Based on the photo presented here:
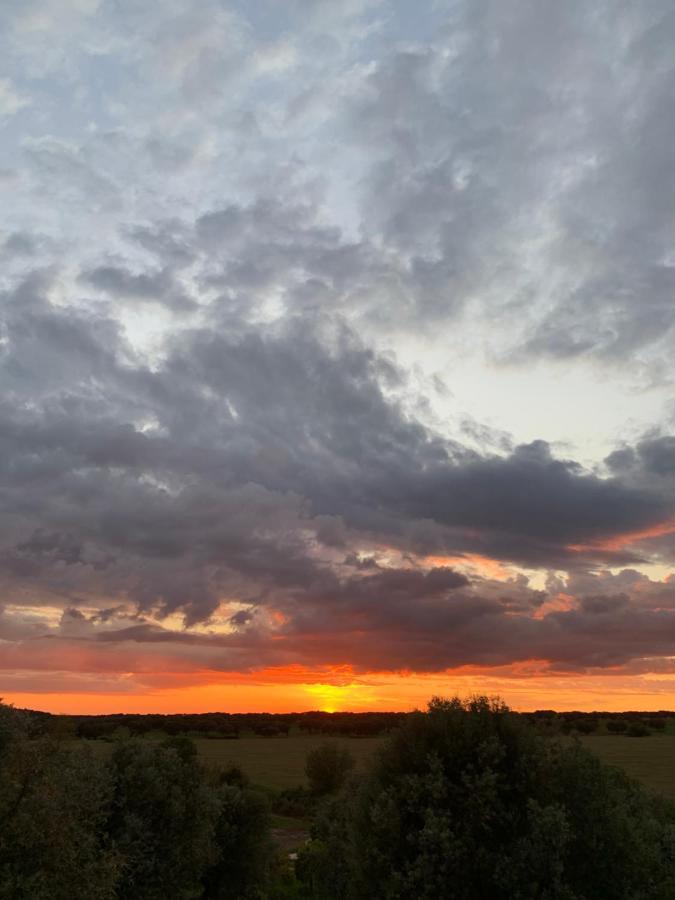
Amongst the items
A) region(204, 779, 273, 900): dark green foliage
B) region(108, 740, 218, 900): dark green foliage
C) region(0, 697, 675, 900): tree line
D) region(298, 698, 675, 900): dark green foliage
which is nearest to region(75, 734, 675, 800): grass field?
region(204, 779, 273, 900): dark green foliage

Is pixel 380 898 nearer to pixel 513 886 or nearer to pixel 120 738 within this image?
pixel 513 886

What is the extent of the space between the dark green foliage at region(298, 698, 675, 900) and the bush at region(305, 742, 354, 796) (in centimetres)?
10371

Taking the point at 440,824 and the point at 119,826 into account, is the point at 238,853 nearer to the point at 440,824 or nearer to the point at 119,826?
the point at 119,826

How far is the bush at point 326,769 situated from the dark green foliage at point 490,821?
103706mm

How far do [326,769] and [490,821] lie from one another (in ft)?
363

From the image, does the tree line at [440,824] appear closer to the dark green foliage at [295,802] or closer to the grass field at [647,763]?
the dark green foliage at [295,802]

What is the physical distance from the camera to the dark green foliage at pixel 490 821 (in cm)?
3334

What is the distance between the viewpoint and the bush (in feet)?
447

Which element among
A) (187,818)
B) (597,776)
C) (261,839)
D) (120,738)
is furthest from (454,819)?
(261,839)

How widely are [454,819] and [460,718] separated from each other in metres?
5.01

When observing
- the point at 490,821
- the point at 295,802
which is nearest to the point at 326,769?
the point at 295,802

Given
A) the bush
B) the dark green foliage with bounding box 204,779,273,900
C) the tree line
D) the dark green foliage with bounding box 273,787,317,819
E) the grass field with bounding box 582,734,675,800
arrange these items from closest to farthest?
the tree line, the dark green foliage with bounding box 204,779,273,900, the dark green foliage with bounding box 273,787,317,819, the bush, the grass field with bounding box 582,734,675,800

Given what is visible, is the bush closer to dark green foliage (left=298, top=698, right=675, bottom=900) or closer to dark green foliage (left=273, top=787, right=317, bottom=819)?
dark green foliage (left=273, top=787, right=317, bottom=819)

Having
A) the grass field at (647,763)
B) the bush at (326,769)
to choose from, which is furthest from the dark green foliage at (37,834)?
the grass field at (647,763)
